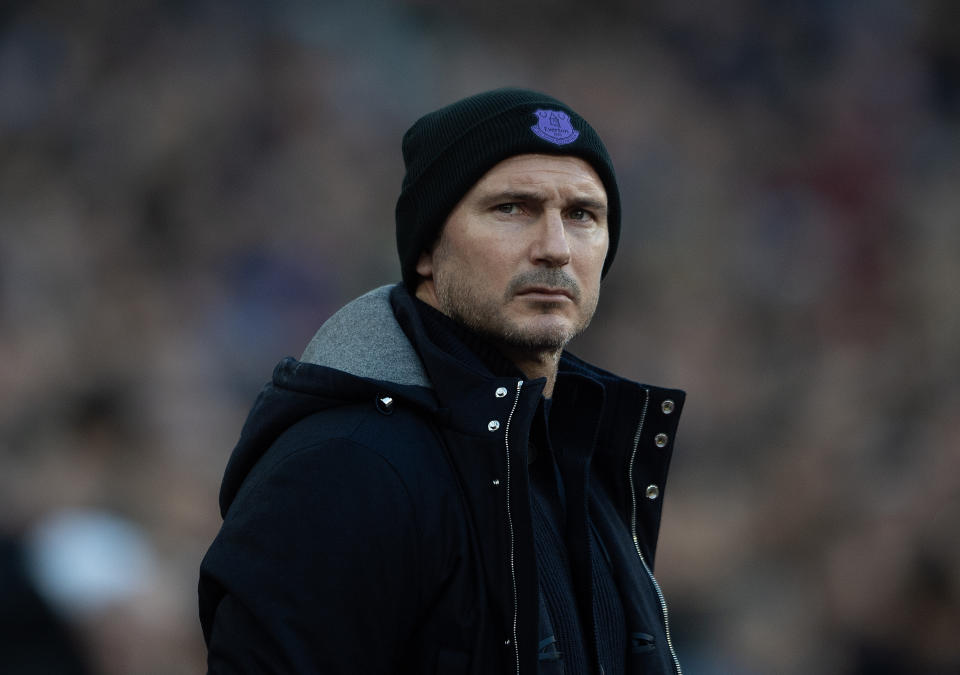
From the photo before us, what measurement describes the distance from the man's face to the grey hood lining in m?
0.18

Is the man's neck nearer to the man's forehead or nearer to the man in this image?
the man

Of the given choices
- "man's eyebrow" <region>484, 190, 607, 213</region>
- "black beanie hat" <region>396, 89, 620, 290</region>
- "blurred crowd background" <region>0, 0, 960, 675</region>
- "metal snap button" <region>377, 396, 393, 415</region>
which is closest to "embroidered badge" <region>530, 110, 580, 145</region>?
"black beanie hat" <region>396, 89, 620, 290</region>

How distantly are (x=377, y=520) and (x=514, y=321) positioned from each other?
0.57 meters

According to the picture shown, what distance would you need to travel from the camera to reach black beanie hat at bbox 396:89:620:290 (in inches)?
85.1

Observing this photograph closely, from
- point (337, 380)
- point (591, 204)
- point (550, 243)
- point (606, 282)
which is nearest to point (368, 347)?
point (337, 380)

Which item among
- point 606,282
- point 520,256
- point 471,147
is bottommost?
point 520,256

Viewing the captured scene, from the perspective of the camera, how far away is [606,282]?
21.7 feet

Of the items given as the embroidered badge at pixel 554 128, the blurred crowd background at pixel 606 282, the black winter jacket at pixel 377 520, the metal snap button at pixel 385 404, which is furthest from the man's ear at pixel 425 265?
the blurred crowd background at pixel 606 282

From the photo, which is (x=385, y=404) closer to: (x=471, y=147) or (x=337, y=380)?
(x=337, y=380)

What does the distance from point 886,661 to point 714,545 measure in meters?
1.09

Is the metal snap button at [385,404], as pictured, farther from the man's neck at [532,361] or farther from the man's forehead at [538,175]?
the man's forehead at [538,175]

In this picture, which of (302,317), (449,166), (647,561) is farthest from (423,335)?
(302,317)

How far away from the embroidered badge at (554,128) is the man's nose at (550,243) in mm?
141

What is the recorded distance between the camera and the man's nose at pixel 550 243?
214 centimetres
